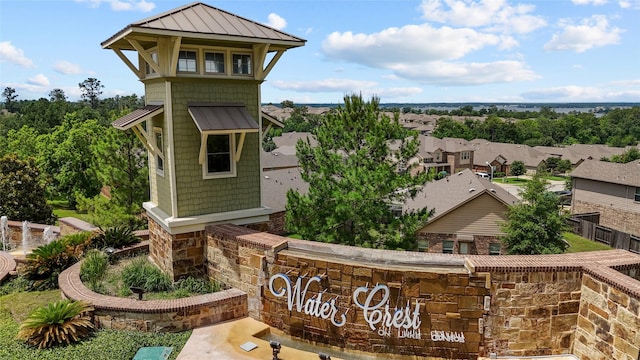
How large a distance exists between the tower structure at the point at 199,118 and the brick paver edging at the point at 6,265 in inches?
187

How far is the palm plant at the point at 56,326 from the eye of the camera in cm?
856

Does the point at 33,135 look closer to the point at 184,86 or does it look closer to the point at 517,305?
the point at 184,86

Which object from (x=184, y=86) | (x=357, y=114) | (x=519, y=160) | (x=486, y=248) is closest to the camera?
(x=184, y=86)

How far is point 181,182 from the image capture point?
11.0 metres

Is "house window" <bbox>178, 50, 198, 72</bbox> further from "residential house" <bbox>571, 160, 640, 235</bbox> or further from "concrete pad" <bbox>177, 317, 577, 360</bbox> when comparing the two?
"residential house" <bbox>571, 160, 640, 235</bbox>

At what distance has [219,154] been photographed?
454 inches

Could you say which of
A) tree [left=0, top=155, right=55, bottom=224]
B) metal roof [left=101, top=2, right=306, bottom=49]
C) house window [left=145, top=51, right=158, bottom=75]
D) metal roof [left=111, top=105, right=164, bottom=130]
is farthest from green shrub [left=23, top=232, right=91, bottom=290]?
tree [left=0, top=155, right=55, bottom=224]

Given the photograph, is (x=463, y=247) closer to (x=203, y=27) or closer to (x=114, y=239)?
(x=114, y=239)

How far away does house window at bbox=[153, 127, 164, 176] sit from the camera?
37.2 ft

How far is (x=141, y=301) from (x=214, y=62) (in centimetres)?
610

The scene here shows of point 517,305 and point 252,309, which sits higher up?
point 517,305

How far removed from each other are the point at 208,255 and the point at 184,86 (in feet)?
14.2

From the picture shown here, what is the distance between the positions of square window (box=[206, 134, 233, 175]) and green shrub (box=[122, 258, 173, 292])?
2.96m

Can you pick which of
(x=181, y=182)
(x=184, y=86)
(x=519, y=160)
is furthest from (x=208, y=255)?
(x=519, y=160)
